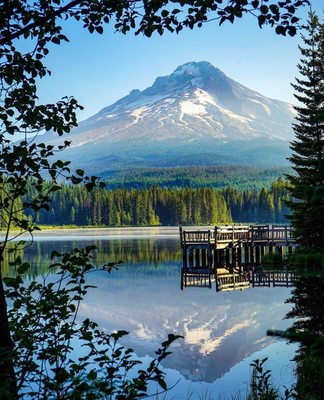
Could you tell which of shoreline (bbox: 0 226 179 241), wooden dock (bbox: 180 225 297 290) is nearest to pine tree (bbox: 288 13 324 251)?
wooden dock (bbox: 180 225 297 290)

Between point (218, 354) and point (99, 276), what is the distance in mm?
24088

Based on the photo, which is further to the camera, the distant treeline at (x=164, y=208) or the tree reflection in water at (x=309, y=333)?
the distant treeline at (x=164, y=208)

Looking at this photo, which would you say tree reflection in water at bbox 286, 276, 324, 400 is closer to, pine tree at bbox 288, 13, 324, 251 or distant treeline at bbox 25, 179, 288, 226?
pine tree at bbox 288, 13, 324, 251

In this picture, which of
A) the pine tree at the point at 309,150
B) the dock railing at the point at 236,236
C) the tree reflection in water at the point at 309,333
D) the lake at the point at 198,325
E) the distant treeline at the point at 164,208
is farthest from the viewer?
the distant treeline at the point at 164,208

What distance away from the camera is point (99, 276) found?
1521 inches

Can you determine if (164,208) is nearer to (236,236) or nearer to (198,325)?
(236,236)

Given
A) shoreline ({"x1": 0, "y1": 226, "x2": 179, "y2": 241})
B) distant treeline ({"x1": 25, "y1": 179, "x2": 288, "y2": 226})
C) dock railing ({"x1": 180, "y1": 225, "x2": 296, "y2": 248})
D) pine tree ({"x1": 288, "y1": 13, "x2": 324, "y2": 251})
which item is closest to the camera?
pine tree ({"x1": 288, "y1": 13, "x2": 324, "y2": 251})

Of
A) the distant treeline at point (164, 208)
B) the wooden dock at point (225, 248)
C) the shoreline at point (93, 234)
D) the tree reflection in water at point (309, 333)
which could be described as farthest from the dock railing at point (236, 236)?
the distant treeline at point (164, 208)

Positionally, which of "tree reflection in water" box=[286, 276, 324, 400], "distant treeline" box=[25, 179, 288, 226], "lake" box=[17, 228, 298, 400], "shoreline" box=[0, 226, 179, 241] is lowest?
"lake" box=[17, 228, 298, 400]

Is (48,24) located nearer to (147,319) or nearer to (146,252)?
(147,319)

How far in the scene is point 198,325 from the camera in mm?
19969

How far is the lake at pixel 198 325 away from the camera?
1266cm

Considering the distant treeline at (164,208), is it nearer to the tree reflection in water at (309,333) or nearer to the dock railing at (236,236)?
the dock railing at (236,236)

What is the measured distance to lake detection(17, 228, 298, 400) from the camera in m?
12.7
